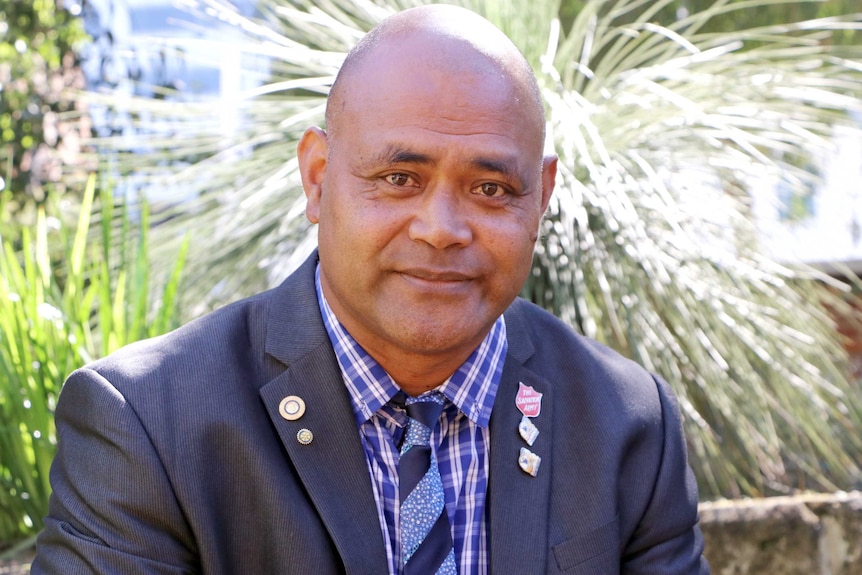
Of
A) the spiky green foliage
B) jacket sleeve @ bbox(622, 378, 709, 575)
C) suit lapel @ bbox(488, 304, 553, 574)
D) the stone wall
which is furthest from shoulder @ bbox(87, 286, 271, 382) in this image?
the stone wall

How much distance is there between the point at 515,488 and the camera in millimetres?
1884

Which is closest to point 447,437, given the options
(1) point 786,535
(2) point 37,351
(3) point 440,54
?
(3) point 440,54

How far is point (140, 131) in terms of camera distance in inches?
169

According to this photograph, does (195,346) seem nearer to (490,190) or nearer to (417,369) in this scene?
(417,369)

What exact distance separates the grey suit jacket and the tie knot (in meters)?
0.13

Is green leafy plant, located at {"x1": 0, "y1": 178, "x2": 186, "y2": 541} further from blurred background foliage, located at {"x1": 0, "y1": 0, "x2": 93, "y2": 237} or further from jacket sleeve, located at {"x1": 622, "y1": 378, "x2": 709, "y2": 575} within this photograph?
blurred background foliage, located at {"x1": 0, "y1": 0, "x2": 93, "y2": 237}

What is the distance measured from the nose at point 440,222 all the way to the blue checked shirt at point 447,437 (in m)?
0.30

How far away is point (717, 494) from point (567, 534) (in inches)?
57.4

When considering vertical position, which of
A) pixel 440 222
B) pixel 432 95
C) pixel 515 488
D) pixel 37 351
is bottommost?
pixel 37 351

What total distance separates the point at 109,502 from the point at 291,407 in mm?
350

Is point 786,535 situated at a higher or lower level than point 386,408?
lower

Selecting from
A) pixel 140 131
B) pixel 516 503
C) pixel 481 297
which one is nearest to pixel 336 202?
pixel 481 297

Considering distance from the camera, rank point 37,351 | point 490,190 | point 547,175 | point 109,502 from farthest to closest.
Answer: point 37,351 < point 547,175 < point 490,190 < point 109,502

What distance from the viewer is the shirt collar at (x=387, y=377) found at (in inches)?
73.5
